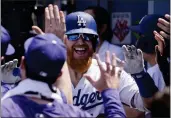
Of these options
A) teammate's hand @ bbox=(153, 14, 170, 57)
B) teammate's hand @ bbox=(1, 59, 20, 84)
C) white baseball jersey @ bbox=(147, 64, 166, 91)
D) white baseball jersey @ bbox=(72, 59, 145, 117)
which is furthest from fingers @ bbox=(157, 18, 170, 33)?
teammate's hand @ bbox=(1, 59, 20, 84)

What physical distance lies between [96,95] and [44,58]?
0.92 meters

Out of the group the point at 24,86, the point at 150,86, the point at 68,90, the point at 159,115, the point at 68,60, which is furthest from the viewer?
the point at 68,60

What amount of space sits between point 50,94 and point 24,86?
0.13m

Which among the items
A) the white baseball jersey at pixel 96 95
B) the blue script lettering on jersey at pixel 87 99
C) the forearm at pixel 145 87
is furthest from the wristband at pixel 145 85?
the blue script lettering on jersey at pixel 87 99

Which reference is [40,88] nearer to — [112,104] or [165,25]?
[112,104]

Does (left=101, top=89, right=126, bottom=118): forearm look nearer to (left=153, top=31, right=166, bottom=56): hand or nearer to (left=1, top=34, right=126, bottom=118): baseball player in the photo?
(left=1, top=34, right=126, bottom=118): baseball player

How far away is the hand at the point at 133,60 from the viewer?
3066 millimetres

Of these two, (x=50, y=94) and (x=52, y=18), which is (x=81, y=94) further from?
(x=50, y=94)

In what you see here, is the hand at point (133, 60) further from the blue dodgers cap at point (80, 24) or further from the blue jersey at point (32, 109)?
the blue jersey at point (32, 109)

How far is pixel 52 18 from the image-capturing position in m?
2.76

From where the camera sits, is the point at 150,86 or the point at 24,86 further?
the point at 150,86

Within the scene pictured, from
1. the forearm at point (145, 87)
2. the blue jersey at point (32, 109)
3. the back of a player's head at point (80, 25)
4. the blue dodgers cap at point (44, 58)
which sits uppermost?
the blue dodgers cap at point (44, 58)

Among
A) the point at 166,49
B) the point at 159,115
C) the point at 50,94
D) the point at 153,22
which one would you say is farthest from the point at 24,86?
the point at 153,22

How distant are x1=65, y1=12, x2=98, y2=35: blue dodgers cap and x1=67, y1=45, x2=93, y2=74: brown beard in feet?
0.48
